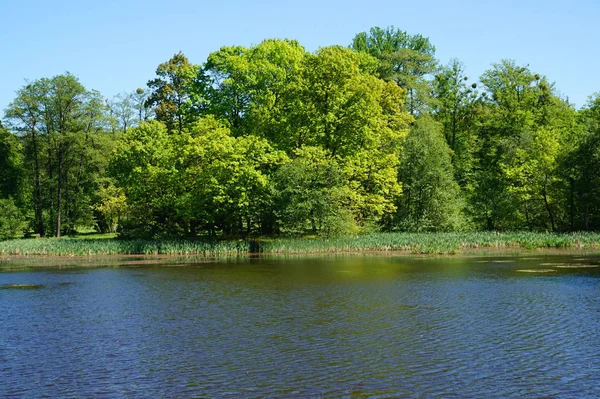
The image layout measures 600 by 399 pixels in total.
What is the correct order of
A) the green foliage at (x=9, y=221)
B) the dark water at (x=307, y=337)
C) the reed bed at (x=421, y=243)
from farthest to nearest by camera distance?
the green foliage at (x=9, y=221)
the reed bed at (x=421, y=243)
the dark water at (x=307, y=337)

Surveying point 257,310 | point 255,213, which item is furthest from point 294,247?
point 257,310

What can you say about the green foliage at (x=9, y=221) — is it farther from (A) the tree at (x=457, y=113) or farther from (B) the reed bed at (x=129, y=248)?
(A) the tree at (x=457, y=113)

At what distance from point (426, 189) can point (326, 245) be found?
50.4 feet

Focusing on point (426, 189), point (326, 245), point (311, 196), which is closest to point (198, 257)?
point (326, 245)

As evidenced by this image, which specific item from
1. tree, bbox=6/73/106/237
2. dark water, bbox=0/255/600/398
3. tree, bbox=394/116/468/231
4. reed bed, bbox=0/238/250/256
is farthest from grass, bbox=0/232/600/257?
tree, bbox=6/73/106/237

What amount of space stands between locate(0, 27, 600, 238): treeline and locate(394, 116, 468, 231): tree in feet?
0.47

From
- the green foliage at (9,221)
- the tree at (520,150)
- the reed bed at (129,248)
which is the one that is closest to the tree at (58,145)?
the green foliage at (9,221)

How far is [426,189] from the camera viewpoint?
189 ft

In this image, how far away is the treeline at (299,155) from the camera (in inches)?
2015

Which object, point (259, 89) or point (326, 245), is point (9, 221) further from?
point (326, 245)

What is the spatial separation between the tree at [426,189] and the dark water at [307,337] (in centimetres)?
2495

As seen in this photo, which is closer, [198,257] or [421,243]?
[198,257]

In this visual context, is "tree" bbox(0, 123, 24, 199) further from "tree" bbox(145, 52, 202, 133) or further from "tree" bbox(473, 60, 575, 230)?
"tree" bbox(473, 60, 575, 230)

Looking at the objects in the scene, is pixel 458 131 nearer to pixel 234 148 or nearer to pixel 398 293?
pixel 234 148
